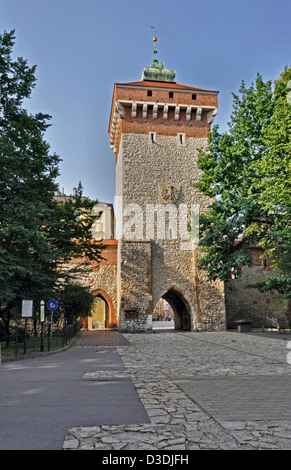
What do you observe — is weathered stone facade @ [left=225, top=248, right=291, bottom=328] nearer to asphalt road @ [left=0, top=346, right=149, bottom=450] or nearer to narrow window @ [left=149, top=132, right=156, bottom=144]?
narrow window @ [left=149, top=132, right=156, bottom=144]

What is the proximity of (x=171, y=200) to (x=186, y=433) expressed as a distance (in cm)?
2294

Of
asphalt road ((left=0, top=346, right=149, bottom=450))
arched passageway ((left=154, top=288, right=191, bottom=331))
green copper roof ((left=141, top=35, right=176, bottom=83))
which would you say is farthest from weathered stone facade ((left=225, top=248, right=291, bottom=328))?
asphalt road ((left=0, top=346, right=149, bottom=450))

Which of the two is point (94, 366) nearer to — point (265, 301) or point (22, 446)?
point (22, 446)

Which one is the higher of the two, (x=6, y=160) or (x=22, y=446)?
(x=6, y=160)

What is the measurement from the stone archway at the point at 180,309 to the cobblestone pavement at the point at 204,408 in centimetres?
1623

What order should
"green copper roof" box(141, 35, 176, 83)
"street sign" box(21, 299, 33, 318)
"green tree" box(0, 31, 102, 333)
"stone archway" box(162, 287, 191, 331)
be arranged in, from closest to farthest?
"street sign" box(21, 299, 33, 318)
"green tree" box(0, 31, 102, 333)
"stone archway" box(162, 287, 191, 331)
"green copper roof" box(141, 35, 176, 83)

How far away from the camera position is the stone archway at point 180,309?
2669cm

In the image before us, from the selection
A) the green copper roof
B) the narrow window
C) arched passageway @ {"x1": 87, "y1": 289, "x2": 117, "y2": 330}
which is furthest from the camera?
the green copper roof

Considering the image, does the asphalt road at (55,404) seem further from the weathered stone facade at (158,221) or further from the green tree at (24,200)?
the weathered stone facade at (158,221)

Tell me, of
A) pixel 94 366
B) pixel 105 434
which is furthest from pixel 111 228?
pixel 105 434

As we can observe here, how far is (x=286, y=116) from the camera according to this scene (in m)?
17.0

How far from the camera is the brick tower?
2544 cm

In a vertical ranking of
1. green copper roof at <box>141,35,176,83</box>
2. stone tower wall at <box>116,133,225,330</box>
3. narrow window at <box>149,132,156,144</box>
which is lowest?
stone tower wall at <box>116,133,225,330</box>

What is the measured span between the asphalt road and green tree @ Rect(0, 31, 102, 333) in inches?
198
